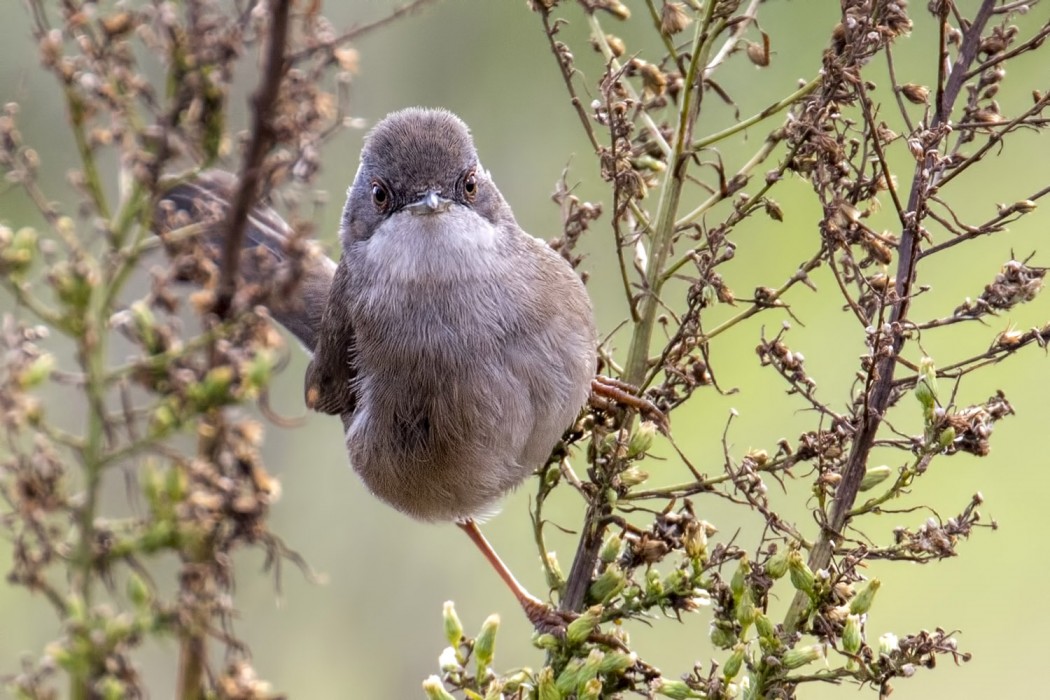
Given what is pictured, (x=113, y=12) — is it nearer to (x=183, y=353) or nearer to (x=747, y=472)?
(x=183, y=353)

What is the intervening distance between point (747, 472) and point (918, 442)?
41cm

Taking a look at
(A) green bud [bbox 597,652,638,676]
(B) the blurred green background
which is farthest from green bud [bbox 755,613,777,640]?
(B) the blurred green background

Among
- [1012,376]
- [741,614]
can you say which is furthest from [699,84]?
[1012,376]

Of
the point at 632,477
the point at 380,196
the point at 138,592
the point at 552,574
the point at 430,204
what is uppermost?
the point at 380,196

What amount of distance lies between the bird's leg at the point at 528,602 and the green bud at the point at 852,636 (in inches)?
28.9

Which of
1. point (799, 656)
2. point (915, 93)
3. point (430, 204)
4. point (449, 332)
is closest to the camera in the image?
point (799, 656)

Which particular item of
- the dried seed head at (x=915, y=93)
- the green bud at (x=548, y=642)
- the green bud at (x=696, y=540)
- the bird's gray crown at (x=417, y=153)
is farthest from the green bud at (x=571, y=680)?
the bird's gray crown at (x=417, y=153)

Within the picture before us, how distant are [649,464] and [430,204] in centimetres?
320

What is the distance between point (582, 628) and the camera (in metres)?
2.71

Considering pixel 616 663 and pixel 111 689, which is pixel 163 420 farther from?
pixel 616 663

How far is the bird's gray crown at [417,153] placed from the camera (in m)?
4.37

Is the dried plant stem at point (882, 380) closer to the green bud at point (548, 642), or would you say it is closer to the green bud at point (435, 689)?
the green bud at point (548, 642)

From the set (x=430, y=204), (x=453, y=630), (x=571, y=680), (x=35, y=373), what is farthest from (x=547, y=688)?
(x=430, y=204)

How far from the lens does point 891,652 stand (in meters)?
2.39
